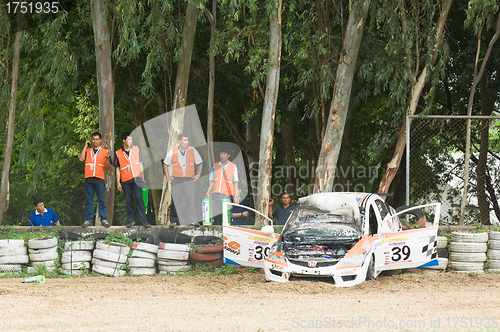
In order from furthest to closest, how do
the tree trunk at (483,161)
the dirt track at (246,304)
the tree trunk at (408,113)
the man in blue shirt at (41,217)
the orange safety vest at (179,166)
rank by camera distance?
the tree trunk at (483,161)
the tree trunk at (408,113)
the man in blue shirt at (41,217)
the orange safety vest at (179,166)
the dirt track at (246,304)

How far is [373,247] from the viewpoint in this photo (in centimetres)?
931

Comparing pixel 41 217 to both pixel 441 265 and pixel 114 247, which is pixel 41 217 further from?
pixel 441 265

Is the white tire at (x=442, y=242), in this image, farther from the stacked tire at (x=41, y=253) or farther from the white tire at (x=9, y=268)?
the white tire at (x=9, y=268)

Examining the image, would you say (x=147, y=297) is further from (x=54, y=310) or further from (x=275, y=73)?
(x=275, y=73)

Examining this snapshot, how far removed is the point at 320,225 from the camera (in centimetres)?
943

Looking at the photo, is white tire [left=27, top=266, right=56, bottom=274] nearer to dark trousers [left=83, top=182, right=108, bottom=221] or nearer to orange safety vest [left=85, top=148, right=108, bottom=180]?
dark trousers [left=83, top=182, right=108, bottom=221]

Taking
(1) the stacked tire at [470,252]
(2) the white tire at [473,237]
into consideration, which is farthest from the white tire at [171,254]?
(2) the white tire at [473,237]

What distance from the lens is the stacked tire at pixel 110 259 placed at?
1077 cm

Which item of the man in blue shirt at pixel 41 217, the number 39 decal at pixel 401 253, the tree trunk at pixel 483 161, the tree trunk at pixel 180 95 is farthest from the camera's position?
the tree trunk at pixel 483 161

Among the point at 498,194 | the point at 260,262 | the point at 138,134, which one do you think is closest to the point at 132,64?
the point at 138,134

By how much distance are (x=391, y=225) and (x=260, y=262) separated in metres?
2.54

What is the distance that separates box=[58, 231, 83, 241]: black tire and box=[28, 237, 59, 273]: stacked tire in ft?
0.92

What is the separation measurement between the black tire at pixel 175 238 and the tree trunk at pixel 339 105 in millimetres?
3695

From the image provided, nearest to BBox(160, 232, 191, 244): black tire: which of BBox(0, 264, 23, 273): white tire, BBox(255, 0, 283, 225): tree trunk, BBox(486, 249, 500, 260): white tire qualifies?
BBox(255, 0, 283, 225): tree trunk
